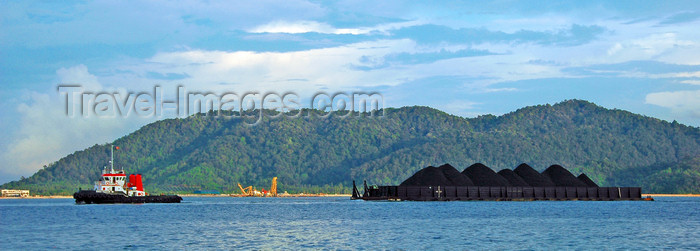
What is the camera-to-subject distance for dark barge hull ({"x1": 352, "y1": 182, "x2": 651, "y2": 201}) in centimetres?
14175

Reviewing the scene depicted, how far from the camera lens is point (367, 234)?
6222cm

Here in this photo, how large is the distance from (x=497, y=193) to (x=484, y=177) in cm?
604

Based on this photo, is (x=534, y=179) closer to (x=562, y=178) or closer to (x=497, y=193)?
(x=562, y=178)

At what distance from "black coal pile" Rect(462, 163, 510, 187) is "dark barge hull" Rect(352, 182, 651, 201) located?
226 centimetres

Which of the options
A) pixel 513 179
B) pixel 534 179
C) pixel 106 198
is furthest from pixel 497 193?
pixel 106 198

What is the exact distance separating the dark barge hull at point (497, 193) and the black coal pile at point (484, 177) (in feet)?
7.41

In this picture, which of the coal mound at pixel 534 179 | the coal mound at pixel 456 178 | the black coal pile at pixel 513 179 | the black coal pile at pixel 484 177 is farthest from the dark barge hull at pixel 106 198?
the coal mound at pixel 534 179

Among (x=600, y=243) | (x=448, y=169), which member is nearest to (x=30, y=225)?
(x=600, y=243)

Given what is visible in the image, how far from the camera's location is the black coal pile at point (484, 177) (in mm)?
146625

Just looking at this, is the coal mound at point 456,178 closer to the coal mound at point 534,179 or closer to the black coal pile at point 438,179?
the black coal pile at point 438,179

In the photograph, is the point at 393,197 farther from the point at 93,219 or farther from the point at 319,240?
the point at 319,240

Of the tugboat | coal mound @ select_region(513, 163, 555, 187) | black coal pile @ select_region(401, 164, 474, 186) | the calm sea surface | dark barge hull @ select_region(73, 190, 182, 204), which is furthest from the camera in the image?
coal mound @ select_region(513, 163, 555, 187)

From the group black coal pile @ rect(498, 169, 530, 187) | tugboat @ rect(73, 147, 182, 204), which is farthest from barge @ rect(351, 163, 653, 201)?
tugboat @ rect(73, 147, 182, 204)

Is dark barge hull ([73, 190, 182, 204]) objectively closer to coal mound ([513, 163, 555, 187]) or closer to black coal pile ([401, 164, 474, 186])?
black coal pile ([401, 164, 474, 186])
